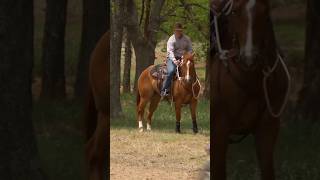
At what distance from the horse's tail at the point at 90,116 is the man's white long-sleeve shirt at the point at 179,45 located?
1085 millimetres

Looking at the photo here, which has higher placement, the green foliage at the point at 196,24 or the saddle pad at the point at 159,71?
the green foliage at the point at 196,24

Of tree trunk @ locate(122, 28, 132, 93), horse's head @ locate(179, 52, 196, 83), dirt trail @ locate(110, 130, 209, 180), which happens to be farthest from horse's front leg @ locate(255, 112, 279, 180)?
tree trunk @ locate(122, 28, 132, 93)

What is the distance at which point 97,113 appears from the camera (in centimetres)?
402

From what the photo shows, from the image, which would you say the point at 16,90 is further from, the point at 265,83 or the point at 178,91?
the point at 178,91

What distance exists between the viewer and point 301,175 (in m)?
3.92

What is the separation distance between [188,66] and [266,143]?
A: 5.99ft

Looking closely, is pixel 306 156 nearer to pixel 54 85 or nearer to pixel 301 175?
pixel 301 175

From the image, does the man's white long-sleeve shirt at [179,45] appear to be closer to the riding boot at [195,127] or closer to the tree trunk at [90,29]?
the riding boot at [195,127]

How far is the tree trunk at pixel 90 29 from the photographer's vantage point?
392cm

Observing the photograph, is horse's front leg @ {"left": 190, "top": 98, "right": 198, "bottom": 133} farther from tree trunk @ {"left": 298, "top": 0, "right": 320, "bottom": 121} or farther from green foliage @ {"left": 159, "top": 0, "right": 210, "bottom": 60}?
tree trunk @ {"left": 298, "top": 0, "right": 320, "bottom": 121}

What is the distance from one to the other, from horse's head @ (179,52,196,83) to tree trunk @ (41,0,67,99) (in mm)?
1368

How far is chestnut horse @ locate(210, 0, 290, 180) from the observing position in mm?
3598

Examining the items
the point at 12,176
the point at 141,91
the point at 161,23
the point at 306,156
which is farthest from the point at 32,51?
the point at 141,91

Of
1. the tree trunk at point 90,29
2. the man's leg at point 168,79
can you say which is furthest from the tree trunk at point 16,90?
the man's leg at point 168,79
